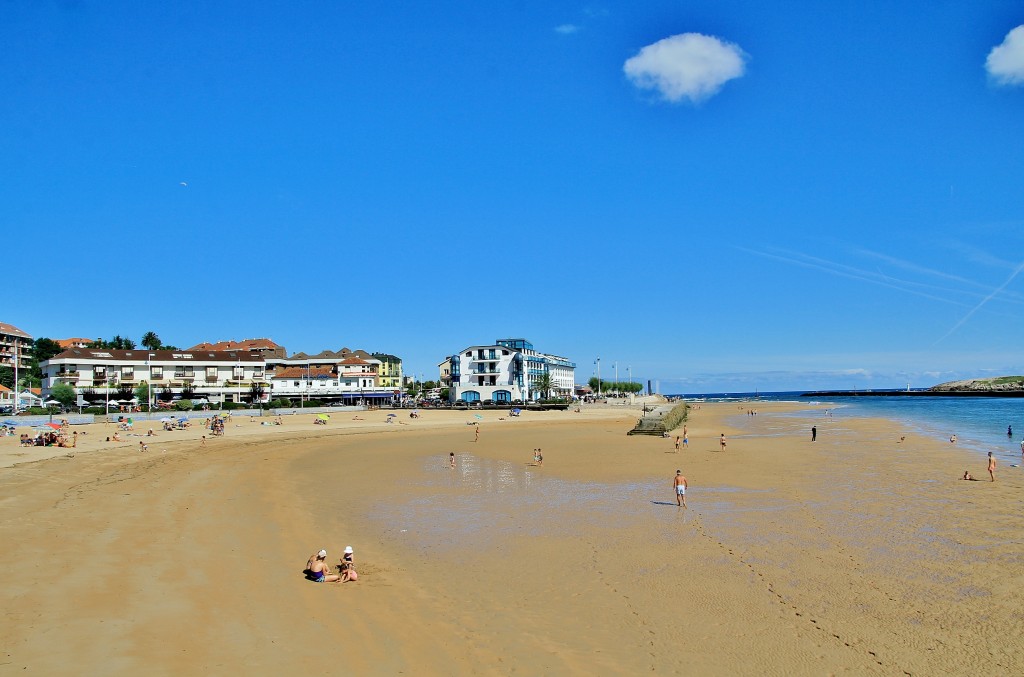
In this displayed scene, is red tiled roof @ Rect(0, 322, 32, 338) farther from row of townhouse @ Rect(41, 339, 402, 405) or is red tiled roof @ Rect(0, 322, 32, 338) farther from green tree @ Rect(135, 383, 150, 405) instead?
green tree @ Rect(135, 383, 150, 405)

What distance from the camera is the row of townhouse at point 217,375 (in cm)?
8788

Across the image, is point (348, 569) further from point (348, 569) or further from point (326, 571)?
point (326, 571)

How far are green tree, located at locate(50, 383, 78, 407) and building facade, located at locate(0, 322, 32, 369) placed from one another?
198 ft

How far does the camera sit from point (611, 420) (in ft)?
249

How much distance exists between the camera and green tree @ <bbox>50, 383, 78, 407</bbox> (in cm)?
7769

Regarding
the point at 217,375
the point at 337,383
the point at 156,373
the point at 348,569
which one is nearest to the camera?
the point at 348,569

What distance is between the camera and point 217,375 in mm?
96812

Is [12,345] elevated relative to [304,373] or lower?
elevated

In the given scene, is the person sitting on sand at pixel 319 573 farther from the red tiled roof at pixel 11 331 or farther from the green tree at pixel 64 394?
the red tiled roof at pixel 11 331

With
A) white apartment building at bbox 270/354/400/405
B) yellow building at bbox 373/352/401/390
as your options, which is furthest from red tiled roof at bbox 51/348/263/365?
yellow building at bbox 373/352/401/390

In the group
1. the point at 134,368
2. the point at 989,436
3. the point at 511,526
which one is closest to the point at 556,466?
the point at 511,526

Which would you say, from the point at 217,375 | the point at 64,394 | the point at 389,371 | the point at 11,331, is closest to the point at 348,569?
the point at 64,394

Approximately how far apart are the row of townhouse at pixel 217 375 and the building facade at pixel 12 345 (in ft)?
136

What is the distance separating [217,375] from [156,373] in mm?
8094
